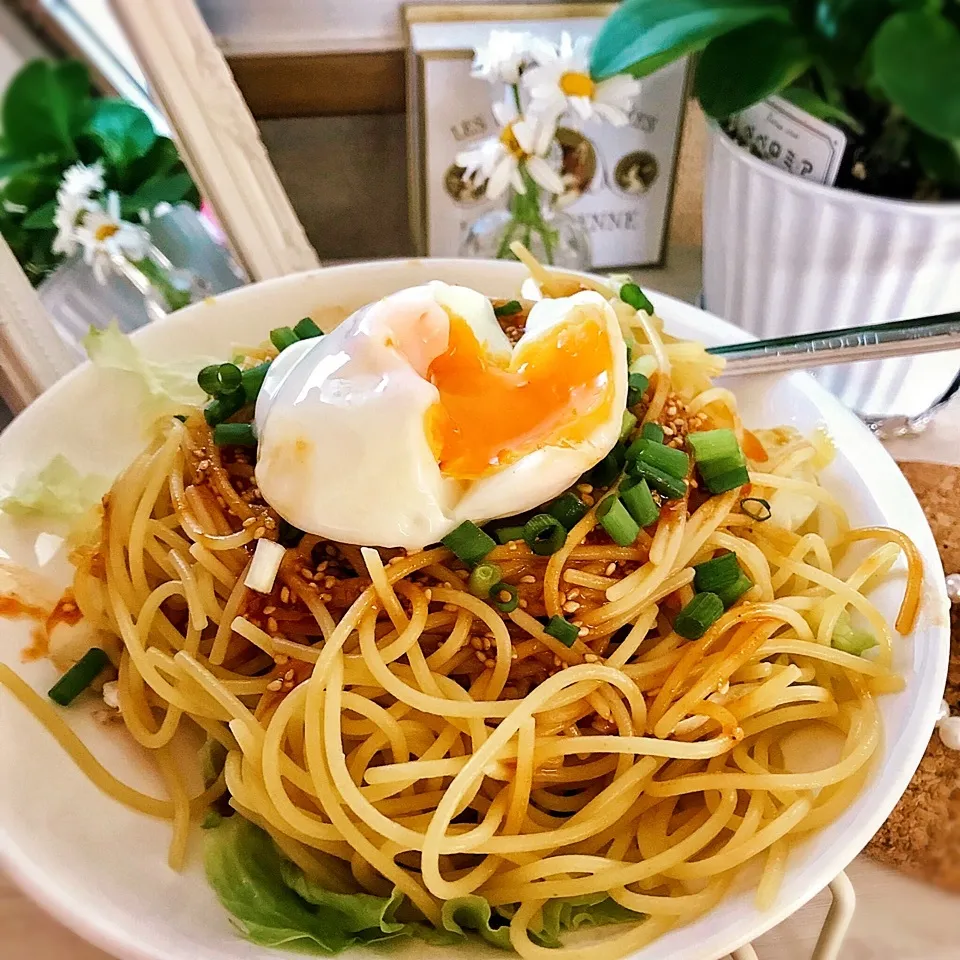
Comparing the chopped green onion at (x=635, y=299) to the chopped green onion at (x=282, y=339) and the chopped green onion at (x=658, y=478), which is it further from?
the chopped green onion at (x=282, y=339)

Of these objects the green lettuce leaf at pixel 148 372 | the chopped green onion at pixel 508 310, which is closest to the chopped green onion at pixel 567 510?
the chopped green onion at pixel 508 310

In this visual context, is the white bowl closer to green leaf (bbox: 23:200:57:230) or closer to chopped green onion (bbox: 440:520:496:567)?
green leaf (bbox: 23:200:57:230)

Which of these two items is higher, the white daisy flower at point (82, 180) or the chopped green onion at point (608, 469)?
the white daisy flower at point (82, 180)

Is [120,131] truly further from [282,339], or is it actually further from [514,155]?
[514,155]

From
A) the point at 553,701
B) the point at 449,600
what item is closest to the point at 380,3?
the point at 449,600

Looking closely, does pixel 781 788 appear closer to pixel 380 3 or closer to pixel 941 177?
pixel 941 177

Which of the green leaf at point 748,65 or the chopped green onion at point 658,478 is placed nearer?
the chopped green onion at point 658,478
